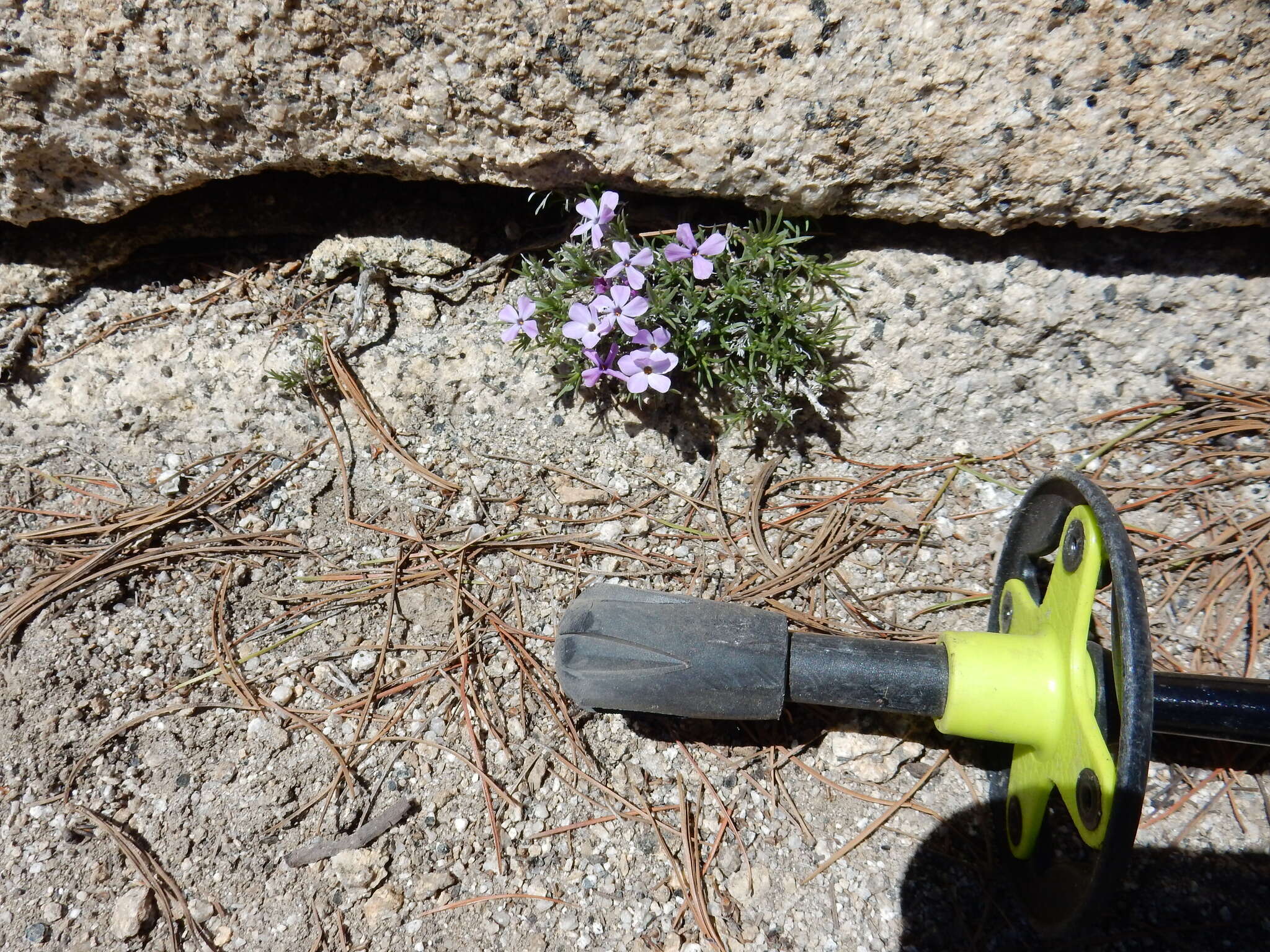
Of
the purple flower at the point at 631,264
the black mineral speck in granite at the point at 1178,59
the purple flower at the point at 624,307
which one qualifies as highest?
the black mineral speck in granite at the point at 1178,59

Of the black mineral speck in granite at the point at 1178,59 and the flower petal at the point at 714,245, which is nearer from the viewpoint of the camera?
the black mineral speck in granite at the point at 1178,59

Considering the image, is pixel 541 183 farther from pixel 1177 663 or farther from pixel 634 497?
pixel 1177 663

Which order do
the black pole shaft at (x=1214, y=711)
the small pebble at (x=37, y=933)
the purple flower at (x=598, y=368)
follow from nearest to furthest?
the black pole shaft at (x=1214, y=711)
the small pebble at (x=37, y=933)
the purple flower at (x=598, y=368)

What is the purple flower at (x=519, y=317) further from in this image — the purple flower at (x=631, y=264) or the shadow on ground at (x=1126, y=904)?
the shadow on ground at (x=1126, y=904)

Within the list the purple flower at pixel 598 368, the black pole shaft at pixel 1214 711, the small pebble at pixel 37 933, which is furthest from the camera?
the purple flower at pixel 598 368

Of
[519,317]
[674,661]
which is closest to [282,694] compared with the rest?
[674,661]

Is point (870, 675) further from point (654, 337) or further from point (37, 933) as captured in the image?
point (37, 933)

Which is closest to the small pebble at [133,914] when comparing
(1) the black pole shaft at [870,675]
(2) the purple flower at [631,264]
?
(1) the black pole shaft at [870,675]

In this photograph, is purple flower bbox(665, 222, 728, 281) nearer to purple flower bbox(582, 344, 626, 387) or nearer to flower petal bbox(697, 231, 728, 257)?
flower petal bbox(697, 231, 728, 257)

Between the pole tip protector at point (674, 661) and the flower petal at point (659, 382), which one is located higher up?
the flower petal at point (659, 382)
